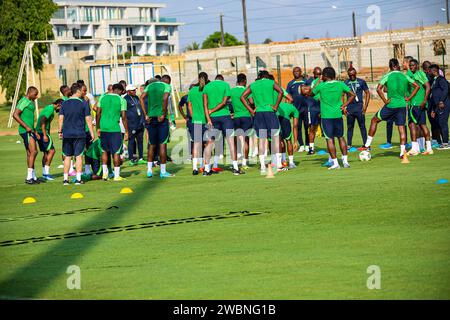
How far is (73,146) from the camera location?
18.2 metres

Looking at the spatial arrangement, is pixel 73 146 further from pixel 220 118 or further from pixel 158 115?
pixel 220 118

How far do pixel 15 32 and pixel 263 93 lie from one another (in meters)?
45.0

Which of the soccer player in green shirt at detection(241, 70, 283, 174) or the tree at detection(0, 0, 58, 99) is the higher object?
the tree at detection(0, 0, 58, 99)

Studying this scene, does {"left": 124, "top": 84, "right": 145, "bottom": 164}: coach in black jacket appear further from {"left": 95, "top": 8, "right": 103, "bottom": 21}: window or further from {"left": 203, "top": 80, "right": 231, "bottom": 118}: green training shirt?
{"left": 95, "top": 8, "right": 103, "bottom": 21}: window

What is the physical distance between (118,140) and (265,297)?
11166 millimetres

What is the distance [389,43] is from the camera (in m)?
75.6

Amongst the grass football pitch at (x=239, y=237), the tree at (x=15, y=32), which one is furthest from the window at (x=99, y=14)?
the grass football pitch at (x=239, y=237)

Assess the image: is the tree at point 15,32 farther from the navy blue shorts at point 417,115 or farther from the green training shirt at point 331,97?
the green training shirt at point 331,97

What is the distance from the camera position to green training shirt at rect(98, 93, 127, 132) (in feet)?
59.1

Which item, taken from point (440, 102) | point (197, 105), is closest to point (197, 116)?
point (197, 105)

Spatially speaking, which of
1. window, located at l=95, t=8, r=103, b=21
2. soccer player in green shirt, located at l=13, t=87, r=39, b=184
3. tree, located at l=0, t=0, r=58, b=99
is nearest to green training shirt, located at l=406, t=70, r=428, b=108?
soccer player in green shirt, located at l=13, t=87, r=39, b=184

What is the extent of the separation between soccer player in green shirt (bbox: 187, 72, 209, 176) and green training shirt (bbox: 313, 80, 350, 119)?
2525mm
